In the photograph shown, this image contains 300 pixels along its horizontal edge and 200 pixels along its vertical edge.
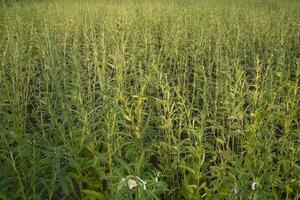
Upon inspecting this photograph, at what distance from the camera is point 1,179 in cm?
192

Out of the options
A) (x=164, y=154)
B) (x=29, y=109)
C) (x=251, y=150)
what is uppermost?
(x=251, y=150)

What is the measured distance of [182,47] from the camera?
497 centimetres

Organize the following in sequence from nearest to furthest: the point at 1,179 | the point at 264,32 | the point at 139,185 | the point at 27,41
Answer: the point at 139,185 → the point at 1,179 → the point at 27,41 → the point at 264,32

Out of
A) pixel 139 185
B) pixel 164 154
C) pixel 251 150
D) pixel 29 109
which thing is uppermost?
pixel 139 185

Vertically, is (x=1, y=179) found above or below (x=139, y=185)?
below

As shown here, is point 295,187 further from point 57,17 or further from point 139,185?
point 57,17

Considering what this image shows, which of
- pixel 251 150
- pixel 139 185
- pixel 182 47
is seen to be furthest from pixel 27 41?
pixel 139 185

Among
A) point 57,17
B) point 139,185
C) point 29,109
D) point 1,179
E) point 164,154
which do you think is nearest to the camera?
point 139,185

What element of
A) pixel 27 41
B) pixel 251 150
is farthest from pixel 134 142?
pixel 27 41

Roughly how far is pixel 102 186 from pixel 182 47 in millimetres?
3162

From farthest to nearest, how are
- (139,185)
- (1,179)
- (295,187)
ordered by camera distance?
(295,187), (1,179), (139,185)

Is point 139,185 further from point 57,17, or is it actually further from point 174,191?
point 57,17

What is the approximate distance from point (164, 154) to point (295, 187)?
82 centimetres

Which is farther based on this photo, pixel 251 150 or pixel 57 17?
pixel 57 17
